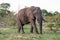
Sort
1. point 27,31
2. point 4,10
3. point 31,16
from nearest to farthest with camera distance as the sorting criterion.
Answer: point 31,16
point 27,31
point 4,10

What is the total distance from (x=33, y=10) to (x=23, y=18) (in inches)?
71.9

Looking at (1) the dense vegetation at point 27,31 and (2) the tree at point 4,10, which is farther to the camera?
(2) the tree at point 4,10

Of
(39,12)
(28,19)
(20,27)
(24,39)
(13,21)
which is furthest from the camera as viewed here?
(13,21)

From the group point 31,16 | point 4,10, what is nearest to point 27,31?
point 31,16

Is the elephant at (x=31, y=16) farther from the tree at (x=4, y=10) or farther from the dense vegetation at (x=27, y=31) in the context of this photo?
the tree at (x=4, y=10)

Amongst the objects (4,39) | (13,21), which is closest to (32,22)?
(4,39)

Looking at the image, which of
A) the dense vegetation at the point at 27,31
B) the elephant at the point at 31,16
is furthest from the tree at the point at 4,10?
the elephant at the point at 31,16

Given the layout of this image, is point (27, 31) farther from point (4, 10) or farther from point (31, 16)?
point (4, 10)

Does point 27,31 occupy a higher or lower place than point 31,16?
lower

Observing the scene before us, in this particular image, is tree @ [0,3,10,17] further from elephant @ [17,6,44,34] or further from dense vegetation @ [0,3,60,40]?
elephant @ [17,6,44,34]

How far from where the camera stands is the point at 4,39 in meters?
12.6

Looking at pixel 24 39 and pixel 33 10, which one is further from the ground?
pixel 33 10

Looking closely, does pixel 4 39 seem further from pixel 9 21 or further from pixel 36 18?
pixel 9 21

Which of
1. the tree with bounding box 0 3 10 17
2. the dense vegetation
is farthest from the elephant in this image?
the tree with bounding box 0 3 10 17
